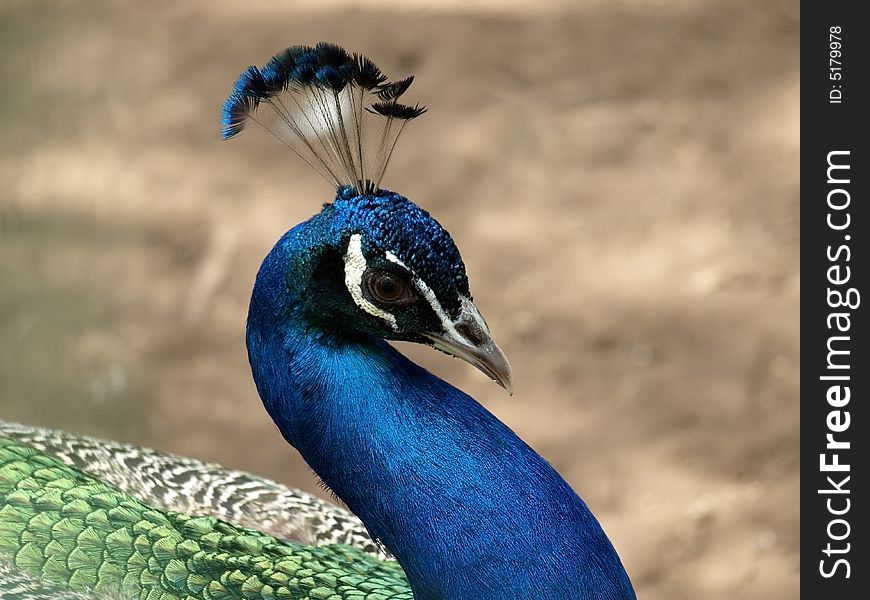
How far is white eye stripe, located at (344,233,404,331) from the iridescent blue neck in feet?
0.17

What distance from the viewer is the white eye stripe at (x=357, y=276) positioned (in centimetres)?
131

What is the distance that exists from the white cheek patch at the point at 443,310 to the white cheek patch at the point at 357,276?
0.14ft

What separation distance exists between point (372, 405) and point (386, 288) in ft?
0.53

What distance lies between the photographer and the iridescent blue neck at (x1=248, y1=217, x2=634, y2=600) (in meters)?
1.35

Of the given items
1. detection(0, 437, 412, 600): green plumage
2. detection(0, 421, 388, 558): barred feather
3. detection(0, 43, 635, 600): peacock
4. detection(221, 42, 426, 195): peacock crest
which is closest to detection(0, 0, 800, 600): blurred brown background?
detection(0, 421, 388, 558): barred feather

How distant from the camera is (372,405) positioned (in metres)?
1.37

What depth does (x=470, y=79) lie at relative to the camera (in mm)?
2910

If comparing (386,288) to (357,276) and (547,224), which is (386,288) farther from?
(547,224)

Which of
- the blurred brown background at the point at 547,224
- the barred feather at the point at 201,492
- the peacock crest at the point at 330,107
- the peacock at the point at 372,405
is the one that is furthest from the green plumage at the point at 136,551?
the blurred brown background at the point at 547,224

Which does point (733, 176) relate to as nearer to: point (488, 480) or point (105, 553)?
point (488, 480)

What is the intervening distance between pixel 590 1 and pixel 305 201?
940mm

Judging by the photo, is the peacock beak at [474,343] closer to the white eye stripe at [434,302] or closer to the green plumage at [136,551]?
the white eye stripe at [434,302]

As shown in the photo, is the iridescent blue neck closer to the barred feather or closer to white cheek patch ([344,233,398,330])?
white cheek patch ([344,233,398,330])

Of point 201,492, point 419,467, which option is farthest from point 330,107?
point 201,492
